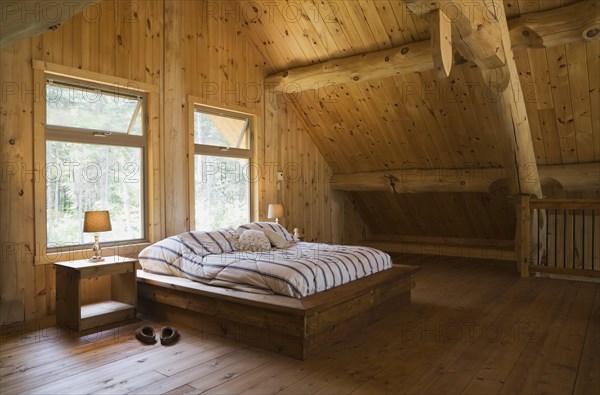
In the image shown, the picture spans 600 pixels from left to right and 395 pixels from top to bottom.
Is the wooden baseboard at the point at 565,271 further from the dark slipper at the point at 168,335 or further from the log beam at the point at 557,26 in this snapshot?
the dark slipper at the point at 168,335

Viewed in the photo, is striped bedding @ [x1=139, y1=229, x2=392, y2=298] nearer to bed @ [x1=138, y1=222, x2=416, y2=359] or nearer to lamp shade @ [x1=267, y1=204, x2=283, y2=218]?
bed @ [x1=138, y1=222, x2=416, y2=359]

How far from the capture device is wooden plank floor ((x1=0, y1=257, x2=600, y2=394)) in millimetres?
2396

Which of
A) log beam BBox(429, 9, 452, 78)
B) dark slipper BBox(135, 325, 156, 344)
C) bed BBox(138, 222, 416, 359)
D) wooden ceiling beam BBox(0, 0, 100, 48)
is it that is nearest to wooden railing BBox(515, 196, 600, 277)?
bed BBox(138, 222, 416, 359)

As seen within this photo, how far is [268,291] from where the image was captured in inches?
123

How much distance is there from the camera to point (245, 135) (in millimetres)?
5801

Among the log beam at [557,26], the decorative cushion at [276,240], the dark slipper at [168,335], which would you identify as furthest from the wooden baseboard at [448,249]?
the dark slipper at [168,335]

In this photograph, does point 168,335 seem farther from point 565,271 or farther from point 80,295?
point 565,271

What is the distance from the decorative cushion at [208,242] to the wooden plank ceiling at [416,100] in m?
2.70

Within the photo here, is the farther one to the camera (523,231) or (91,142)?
(523,231)

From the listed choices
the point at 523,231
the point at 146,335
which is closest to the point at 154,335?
the point at 146,335

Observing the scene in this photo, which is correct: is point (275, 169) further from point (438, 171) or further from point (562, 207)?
point (562, 207)

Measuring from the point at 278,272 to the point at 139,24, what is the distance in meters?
3.07

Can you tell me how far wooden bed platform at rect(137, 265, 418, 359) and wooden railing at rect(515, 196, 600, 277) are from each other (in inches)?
92.5

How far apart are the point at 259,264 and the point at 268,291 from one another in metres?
0.26
